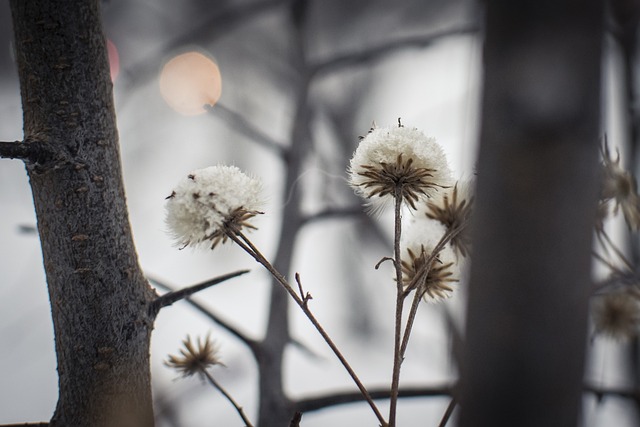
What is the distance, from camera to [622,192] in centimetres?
37

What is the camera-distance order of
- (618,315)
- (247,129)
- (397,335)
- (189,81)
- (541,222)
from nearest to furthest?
(541,222), (397,335), (618,315), (247,129), (189,81)

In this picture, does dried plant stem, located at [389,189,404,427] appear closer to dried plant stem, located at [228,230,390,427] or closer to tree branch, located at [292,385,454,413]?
dried plant stem, located at [228,230,390,427]

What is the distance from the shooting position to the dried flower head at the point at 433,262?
313 mm

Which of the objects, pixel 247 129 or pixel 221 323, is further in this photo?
pixel 247 129

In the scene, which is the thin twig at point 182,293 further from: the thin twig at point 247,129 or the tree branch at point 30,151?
the thin twig at point 247,129

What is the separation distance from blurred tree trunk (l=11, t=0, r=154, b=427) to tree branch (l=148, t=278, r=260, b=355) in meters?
0.10

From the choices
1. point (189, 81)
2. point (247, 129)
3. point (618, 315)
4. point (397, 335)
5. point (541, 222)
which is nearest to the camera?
point (541, 222)

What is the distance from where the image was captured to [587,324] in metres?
0.14

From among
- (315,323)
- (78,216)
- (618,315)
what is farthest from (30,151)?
(618,315)

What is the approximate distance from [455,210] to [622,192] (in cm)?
13

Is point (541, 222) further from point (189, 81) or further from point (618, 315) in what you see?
point (189, 81)

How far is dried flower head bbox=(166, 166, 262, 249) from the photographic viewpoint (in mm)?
268

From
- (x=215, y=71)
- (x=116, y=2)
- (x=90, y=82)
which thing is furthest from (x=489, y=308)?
(x=116, y=2)

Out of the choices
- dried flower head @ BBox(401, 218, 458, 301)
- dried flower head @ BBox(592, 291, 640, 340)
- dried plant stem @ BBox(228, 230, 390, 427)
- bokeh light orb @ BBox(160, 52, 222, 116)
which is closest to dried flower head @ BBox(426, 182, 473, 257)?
dried flower head @ BBox(401, 218, 458, 301)
